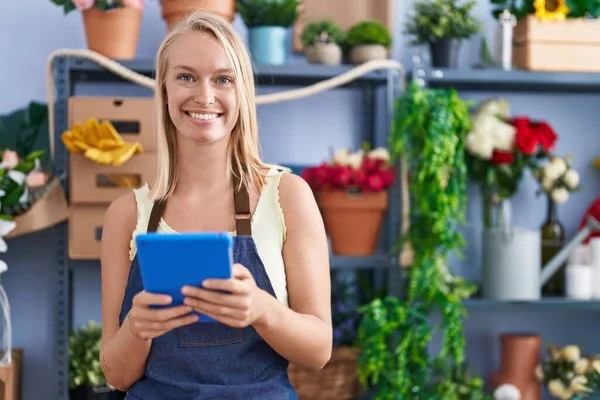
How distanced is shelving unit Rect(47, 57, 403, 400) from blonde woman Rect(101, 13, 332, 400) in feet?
4.22

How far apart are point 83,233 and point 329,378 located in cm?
87

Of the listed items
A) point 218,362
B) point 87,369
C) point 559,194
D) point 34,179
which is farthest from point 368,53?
point 218,362

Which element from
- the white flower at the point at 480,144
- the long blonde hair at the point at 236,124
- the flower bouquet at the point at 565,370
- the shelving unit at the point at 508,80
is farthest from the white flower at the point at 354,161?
the long blonde hair at the point at 236,124

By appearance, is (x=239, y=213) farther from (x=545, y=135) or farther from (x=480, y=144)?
(x=545, y=135)

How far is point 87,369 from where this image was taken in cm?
262

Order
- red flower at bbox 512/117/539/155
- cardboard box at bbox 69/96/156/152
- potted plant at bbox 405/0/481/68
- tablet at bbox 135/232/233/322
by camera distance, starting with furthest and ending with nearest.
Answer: red flower at bbox 512/117/539/155 → potted plant at bbox 405/0/481/68 → cardboard box at bbox 69/96/156/152 → tablet at bbox 135/232/233/322

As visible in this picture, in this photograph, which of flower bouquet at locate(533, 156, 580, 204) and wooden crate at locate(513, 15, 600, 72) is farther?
flower bouquet at locate(533, 156, 580, 204)

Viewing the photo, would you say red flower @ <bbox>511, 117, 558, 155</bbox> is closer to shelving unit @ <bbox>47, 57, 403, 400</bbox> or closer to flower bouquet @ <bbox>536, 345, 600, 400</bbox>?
shelving unit @ <bbox>47, 57, 403, 400</bbox>

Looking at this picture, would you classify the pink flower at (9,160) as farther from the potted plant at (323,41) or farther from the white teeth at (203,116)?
the white teeth at (203,116)

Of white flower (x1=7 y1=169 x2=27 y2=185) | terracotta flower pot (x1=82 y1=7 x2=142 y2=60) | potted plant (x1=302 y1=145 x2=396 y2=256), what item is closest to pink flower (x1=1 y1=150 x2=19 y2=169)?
white flower (x1=7 y1=169 x2=27 y2=185)

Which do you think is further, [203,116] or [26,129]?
[26,129]

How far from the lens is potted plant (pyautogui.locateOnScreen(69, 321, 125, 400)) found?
2.59 m


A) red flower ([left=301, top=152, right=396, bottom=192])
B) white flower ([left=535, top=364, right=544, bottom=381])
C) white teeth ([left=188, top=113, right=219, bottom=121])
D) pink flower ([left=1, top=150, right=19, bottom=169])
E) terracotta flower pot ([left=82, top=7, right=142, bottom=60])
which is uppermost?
terracotta flower pot ([left=82, top=7, right=142, bottom=60])

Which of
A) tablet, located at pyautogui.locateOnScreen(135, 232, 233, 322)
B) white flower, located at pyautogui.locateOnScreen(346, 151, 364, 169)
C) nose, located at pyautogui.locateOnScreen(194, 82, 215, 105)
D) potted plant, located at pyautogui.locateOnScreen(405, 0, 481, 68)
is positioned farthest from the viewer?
potted plant, located at pyautogui.locateOnScreen(405, 0, 481, 68)
